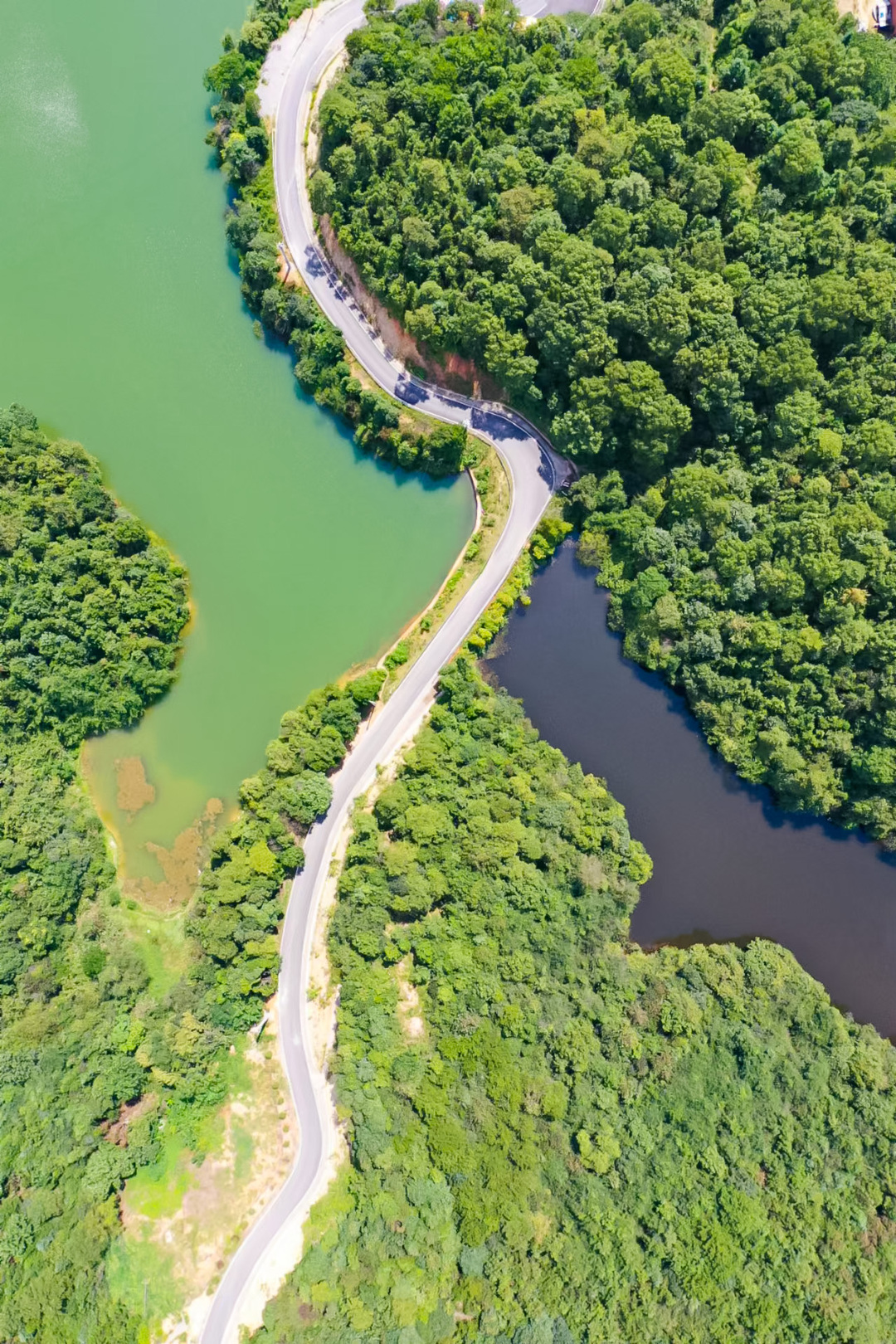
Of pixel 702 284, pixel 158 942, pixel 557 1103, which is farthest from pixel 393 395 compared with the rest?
pixel 557 1103

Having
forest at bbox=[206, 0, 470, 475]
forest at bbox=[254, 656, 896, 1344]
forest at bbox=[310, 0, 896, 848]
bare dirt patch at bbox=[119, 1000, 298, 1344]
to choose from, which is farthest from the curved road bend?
bare dirt patch at bbox=[119, 1000, 298, 1344]

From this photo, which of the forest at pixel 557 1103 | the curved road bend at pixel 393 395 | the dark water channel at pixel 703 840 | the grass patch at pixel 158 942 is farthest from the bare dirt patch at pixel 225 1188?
the dark water channel at pixel 703 840

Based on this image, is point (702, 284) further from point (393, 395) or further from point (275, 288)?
point (275, 288)

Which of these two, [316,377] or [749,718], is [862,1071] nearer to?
[749,718]

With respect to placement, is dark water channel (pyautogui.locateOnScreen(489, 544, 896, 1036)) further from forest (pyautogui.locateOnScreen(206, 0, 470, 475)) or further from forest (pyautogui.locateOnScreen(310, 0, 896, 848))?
forest (pyautogui.locateOnScreen(206, 0, 470, 475))

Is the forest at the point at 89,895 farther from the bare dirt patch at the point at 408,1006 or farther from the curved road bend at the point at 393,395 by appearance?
the bare dirt patch at the point at 408,1006

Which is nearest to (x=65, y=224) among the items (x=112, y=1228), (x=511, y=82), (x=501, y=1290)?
(x=511, y=82)
